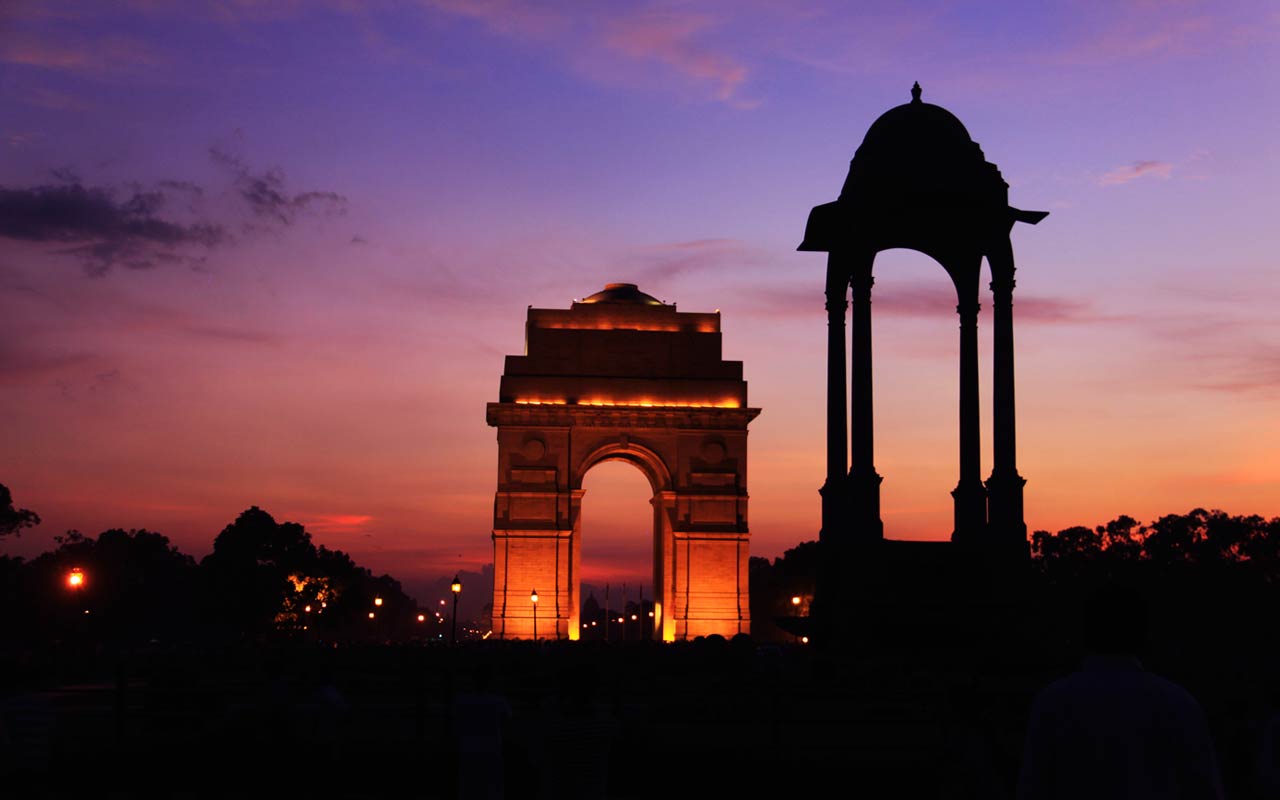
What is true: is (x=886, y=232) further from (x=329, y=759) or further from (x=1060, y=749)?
(x=1060, y=749)

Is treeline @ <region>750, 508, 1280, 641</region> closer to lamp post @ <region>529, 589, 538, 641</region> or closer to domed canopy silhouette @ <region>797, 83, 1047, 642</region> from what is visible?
lamp post @ <region>529, 589, 538, 641</region>

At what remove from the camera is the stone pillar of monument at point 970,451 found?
34719mm

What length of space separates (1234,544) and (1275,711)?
299 feet

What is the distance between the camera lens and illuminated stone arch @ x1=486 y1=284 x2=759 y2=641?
7606 centimetres

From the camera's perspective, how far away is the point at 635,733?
2034 cm

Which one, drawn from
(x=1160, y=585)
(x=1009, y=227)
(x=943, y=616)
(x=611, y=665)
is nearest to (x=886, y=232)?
(x=1009, y=227)

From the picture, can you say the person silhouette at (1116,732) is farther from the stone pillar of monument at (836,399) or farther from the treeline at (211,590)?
the treeline at (211,590)

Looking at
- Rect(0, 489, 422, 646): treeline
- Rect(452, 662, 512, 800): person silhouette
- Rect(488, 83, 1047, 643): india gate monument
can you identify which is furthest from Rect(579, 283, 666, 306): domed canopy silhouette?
Rect(452, 662, 512, 800): person silhouette

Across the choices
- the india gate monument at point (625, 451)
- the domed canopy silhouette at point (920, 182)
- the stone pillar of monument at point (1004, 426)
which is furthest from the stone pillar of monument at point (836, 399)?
the india gate monument at point (625, 451)

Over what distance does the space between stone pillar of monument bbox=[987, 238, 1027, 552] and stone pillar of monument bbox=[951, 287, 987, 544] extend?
1.30ft

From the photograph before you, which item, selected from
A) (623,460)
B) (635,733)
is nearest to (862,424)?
(635,733)

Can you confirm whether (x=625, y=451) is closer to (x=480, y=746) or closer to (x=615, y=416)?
(x=615, y=416)

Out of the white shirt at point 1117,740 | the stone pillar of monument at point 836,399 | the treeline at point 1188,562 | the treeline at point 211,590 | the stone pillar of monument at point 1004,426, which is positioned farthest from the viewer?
the treeline at point 211,590

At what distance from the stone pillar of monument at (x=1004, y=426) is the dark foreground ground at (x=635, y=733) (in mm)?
2579
